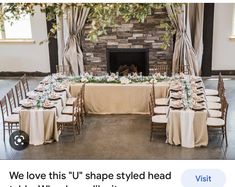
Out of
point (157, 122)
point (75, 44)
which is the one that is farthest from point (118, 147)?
point (75, 44)

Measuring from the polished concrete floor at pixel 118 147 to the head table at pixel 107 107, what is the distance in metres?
0.17

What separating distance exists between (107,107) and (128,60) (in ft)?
6.95

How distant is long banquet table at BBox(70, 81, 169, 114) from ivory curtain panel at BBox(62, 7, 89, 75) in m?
1.76

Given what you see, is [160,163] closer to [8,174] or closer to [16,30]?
[8,174]

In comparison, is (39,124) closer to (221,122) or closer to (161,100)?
(161,100)

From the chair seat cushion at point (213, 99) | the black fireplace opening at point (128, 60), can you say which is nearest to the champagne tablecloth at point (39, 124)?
the chair seat cushion at point (213, 99)

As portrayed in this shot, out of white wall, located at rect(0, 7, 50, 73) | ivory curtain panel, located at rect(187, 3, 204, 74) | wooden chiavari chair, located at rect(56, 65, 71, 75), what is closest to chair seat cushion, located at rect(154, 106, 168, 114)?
ivory curtain panel, located at rect(187, 3, 204, 74)

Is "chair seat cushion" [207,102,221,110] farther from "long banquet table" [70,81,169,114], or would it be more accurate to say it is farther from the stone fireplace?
the stone fireplace

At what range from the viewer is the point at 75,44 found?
30.7 ft

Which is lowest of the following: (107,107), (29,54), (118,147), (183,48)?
(118,147)

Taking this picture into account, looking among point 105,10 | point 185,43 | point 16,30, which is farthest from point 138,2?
point 16,30

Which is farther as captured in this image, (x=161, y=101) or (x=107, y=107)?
(x=107, y=107)

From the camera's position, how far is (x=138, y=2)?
2357mm

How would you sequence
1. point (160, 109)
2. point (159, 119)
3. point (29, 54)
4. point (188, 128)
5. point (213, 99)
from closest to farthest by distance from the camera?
point (188, 128) → point (159, 119) → point (160, 109) → point (213, 99) → point (29, 54)
